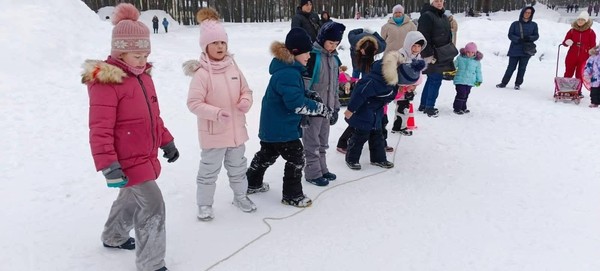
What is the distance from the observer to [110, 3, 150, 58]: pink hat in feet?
8.63

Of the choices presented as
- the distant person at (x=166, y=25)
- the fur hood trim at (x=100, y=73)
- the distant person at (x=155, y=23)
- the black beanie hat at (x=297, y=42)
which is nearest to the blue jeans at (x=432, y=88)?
the black beanie hat at (x=297, y=42)

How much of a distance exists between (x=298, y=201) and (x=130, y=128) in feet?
5.90

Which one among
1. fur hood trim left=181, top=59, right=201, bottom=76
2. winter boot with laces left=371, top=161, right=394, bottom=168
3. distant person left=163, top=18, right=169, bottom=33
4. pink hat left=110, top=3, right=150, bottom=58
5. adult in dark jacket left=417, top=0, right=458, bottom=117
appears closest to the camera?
pink hat left=110, top=3, right=150, bottom=58

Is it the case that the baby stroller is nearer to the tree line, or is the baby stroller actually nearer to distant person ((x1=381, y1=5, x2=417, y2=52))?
distant person ((x1=381, y1=5, x2=417, y2=52))

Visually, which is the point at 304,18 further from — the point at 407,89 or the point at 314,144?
the point at 314,144

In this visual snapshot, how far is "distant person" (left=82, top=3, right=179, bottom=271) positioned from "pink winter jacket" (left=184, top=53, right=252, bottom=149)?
1.44 feet

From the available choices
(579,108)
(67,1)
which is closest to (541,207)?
(579,108)

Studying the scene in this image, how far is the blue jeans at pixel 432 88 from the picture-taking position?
718 centimetres

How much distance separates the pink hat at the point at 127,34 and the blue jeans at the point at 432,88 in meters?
5.46

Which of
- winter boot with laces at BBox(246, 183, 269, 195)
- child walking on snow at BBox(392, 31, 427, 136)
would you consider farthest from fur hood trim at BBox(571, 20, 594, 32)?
winter boot with laces at BBox(246, 183, 269, 195)

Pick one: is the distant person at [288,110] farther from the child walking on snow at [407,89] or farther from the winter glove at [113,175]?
the child walking on snow at [407,89]

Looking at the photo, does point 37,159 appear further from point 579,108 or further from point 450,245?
point 579,108

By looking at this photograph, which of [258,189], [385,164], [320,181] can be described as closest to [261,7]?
[385,164]

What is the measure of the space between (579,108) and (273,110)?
6570mm
